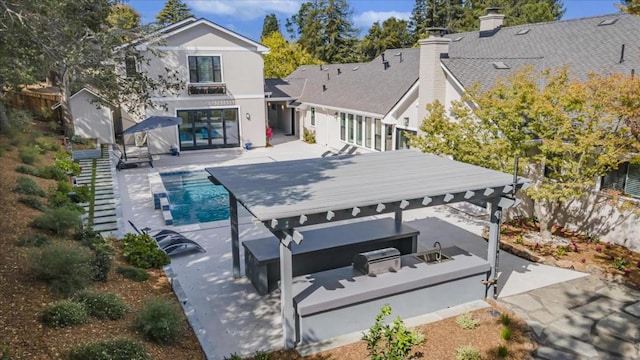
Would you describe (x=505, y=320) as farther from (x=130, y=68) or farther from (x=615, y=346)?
(x=130, y=68)

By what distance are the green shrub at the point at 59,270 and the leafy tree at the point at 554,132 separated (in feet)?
34.6

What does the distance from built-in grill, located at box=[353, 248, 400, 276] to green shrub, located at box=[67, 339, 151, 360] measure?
4460 mm

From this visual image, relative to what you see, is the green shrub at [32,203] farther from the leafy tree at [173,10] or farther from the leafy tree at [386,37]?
the leafy tree at [173,10]

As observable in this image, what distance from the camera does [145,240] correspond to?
12.0 meters

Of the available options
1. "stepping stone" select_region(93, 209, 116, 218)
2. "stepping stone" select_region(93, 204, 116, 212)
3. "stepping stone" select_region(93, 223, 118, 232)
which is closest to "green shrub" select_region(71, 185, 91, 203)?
"stepping stone" select_region(93, 204, 116, 212)

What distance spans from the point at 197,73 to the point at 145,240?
18.4 metres

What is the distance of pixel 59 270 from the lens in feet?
27.1

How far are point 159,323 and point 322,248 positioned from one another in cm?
398

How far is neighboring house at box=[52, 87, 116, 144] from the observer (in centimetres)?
2741

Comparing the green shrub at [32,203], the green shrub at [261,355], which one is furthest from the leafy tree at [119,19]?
the green shrub at [261,355]

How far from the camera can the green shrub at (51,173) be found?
1745cm

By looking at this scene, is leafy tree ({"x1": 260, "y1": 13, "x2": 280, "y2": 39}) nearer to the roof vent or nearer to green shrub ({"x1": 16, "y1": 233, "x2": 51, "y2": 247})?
the roof vent

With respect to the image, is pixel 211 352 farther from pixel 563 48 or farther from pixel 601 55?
pixel 563 48

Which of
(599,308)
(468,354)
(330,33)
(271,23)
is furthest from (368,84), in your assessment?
(271,23)
